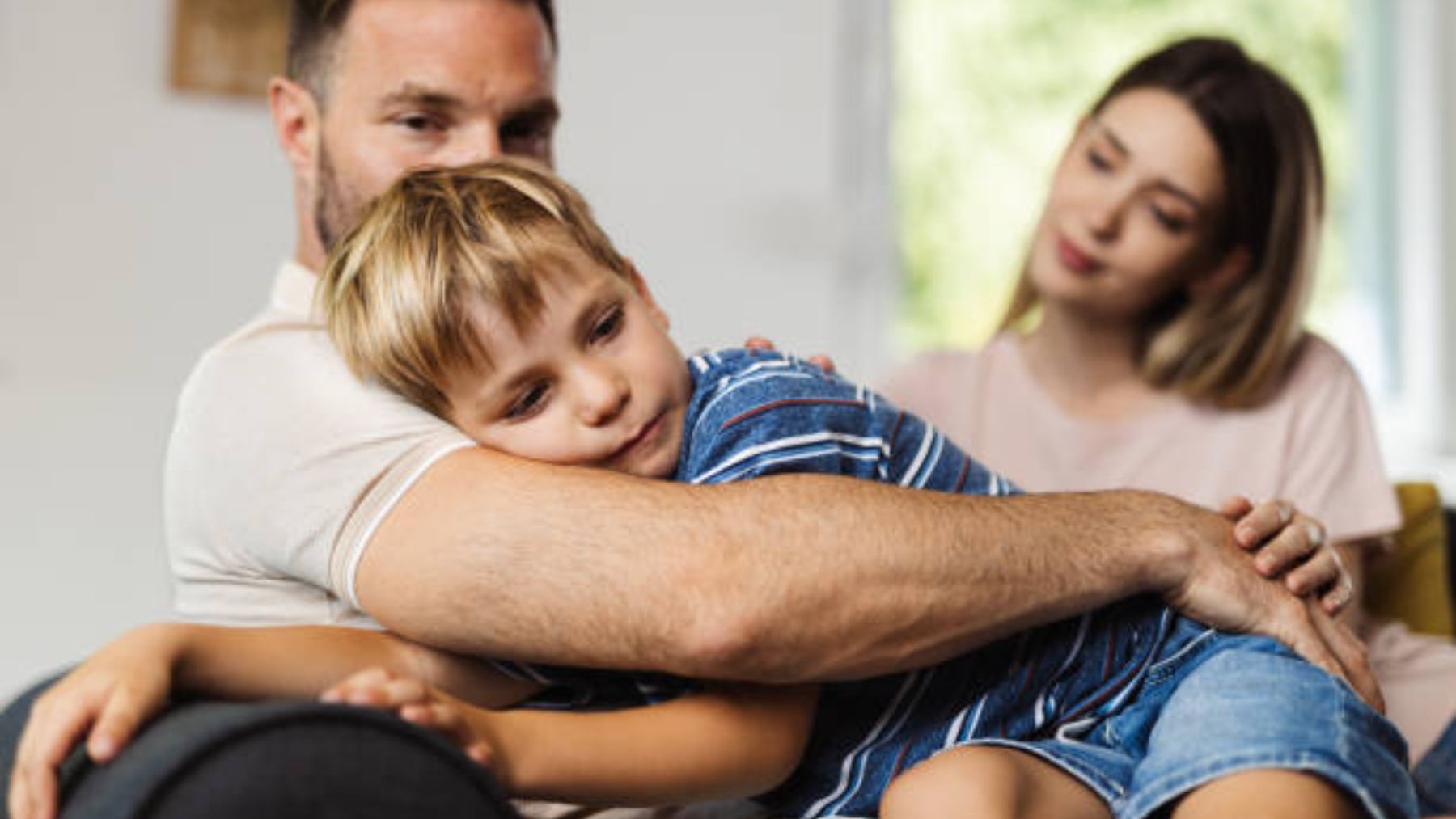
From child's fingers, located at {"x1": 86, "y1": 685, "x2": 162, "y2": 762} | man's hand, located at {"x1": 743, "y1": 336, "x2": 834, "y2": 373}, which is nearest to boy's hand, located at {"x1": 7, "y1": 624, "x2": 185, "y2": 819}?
child's fingers, located at {"x1": 86, "y1": 685, "x2": 162, "y2": 762}

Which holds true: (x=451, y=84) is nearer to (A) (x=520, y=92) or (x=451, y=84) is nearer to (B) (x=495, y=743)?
(A) (x=520, y=92)

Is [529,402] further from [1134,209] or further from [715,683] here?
[1134,209]

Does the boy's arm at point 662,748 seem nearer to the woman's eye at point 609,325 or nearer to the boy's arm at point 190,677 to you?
the boy's arm at point 190,677

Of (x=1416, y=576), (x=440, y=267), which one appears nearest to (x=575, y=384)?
(x=440, y=267)

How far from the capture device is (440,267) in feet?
4.01

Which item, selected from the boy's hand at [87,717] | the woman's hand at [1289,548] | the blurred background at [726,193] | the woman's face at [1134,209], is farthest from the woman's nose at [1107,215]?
the boy's hand at [87,717]

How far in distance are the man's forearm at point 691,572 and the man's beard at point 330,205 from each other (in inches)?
22.1

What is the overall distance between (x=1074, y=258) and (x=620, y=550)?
4.35 feet

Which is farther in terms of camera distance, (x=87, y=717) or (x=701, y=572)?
(x=701, y=572)

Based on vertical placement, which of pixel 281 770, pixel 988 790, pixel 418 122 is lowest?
pixel 988 790

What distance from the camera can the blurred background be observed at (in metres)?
3.06

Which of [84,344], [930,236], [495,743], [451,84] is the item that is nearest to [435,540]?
[495,743]

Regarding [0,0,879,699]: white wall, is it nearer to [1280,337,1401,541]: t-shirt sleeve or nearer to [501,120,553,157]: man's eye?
[501,120,553,157]: man's eye

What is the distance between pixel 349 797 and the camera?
897mm
